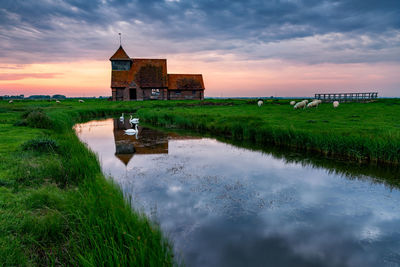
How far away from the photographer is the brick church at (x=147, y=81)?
→ 46.8 metres

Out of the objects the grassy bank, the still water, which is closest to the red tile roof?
the still water

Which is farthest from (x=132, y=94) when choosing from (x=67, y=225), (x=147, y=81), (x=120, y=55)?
(x=67, y=225)

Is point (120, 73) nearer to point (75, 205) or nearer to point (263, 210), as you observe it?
point (75, 205)

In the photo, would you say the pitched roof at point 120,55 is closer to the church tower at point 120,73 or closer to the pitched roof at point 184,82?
the church tower at point 120,73

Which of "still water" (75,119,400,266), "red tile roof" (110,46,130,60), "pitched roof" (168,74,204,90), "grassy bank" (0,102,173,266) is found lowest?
"still water" (75,119,400,266)

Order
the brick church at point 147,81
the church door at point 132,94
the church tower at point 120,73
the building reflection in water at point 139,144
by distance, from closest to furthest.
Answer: the building reflection in water at point 139,144 < the church tower at point 120,73 < the brick church at point 147,81 < the church door at point 132,94

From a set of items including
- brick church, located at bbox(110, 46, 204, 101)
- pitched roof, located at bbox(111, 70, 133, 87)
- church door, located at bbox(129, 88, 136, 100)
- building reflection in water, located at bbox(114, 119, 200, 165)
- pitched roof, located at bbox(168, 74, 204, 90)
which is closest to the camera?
building reflection in water, located at bbox(114, 119, 200, 165)

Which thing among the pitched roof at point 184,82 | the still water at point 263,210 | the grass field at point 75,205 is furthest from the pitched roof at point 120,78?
the still water at point 263,210

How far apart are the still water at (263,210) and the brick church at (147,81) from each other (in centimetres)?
3794

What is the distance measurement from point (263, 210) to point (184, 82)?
4584 centimetres

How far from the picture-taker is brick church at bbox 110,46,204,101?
1841 inches

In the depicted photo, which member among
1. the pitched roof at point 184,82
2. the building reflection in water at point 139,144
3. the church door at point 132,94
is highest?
the pitched roof at point 184,82

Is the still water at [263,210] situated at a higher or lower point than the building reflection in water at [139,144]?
lower

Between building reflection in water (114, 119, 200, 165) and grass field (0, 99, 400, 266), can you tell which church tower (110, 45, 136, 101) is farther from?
grass field (0, 99, 400, 266)
